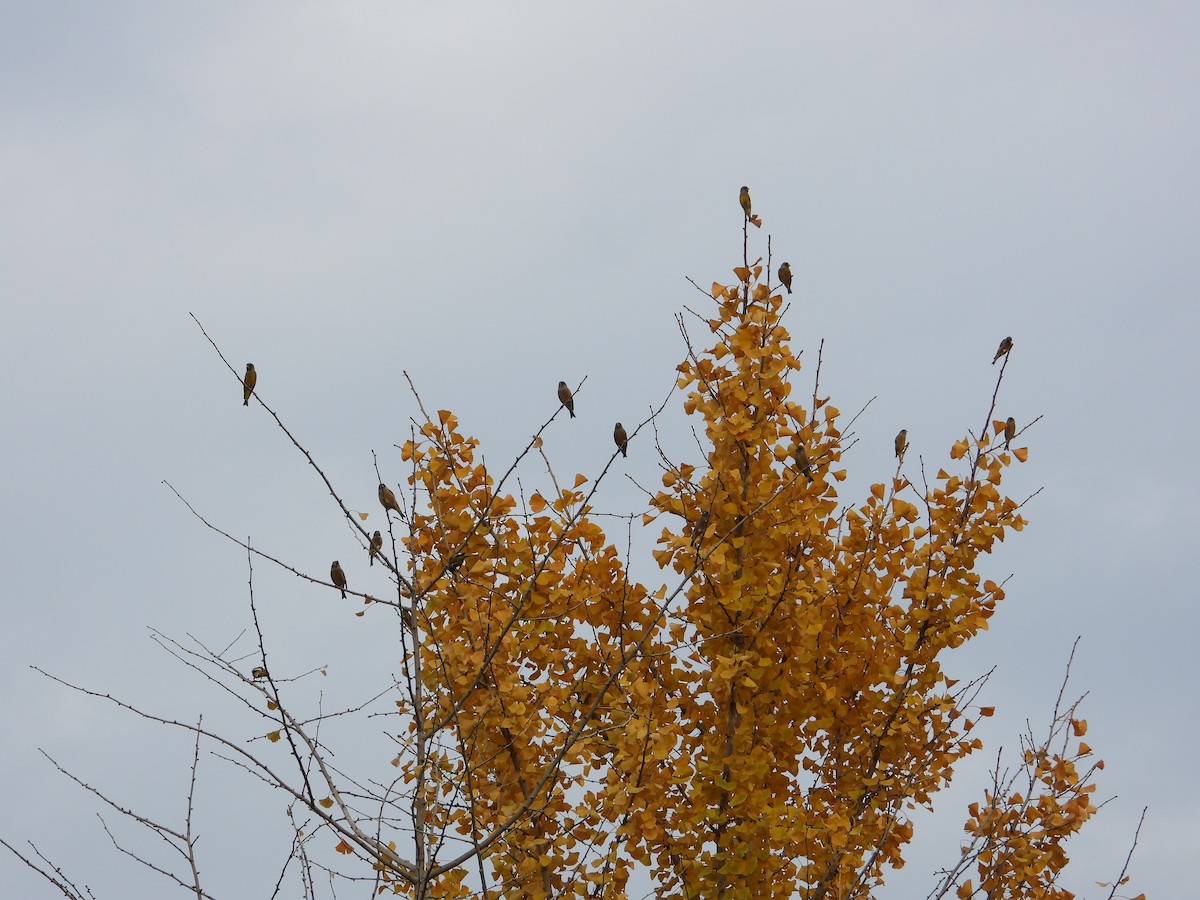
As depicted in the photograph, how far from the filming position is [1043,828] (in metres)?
5.55

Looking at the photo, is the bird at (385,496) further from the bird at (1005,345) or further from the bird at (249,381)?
the bird at (1005,345)

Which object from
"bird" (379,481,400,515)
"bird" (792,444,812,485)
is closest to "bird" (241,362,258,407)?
"bird" (379,481,400,515)

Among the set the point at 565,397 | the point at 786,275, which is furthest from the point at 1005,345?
the point at 565,397

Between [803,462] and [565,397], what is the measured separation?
128 cm

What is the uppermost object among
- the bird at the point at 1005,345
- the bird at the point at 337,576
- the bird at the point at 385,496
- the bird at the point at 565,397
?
the bird at the point at 1005,345

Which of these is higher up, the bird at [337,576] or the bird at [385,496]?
the bird at [385,496]

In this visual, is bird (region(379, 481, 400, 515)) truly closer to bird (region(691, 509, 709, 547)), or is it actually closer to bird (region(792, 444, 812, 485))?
bird (region(691, 509, 709, 547))

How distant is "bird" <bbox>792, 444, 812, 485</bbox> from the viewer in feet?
17.2

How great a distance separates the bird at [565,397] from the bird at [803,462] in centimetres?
121

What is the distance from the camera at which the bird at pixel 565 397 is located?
15.0ft

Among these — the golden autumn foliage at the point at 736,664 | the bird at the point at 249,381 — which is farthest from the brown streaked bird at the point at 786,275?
the bird at the point at 249,381

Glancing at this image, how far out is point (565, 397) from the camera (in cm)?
Answer: 459

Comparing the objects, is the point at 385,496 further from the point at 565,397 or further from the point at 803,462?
the point at 803,462

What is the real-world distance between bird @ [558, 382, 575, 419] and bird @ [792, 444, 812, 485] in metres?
1.21
